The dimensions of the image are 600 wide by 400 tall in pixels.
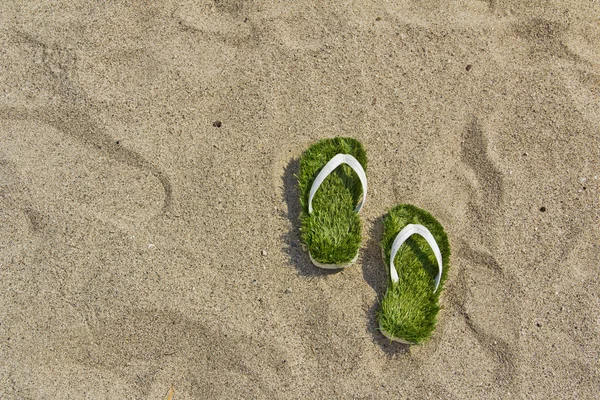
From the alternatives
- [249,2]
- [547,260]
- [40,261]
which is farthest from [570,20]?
[40,261]

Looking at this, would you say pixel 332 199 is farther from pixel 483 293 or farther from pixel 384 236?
pixel 483 293

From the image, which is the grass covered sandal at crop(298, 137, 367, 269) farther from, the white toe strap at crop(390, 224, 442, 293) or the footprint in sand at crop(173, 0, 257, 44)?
the footprint in sand at crop(173, 0, 257, 44)

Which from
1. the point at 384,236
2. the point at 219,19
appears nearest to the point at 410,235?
the point at 384,236

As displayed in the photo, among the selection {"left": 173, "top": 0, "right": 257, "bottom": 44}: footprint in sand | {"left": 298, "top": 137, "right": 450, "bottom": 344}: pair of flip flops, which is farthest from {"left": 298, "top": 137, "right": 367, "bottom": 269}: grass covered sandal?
{"left": 173, "top": 0, "right": 257, "bottom": 44}: footprint in sand

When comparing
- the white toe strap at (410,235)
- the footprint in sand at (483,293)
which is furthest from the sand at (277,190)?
the white toe strap at (410,235)

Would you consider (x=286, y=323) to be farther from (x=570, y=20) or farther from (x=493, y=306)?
(x=570, y=20)
